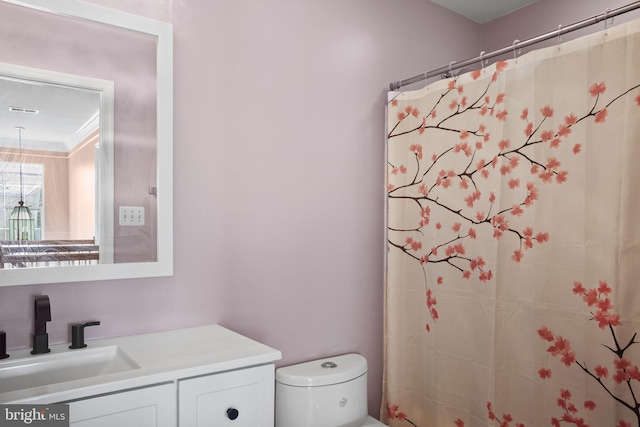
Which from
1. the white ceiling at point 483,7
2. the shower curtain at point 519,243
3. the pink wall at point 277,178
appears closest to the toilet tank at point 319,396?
the pink wall at point 277,178

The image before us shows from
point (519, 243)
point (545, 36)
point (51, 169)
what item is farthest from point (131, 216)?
point (545, 36)

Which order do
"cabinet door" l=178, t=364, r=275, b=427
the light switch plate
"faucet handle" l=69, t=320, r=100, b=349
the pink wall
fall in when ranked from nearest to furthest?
"cabinet door" l=178, t=364, r=275, b=427 → "faucet handle" l=69, t=320, r=100, b=349 → the light switch plate → the pink wall

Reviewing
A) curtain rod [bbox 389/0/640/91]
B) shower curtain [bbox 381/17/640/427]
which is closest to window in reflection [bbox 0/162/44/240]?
shower curtain [bbox 381/17/640/427]

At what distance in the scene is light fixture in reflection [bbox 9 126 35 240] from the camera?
1.44m

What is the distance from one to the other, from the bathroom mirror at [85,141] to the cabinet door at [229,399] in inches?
20.8

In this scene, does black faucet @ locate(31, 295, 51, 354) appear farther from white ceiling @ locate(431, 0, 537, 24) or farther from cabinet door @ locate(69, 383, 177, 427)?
white ceiling @ locate(431, 0, 537, 24)

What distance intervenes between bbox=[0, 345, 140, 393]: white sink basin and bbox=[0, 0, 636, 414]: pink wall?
5.1 inches

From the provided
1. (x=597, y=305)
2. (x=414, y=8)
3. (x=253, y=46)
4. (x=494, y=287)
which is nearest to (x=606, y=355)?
(x=597, y=305)

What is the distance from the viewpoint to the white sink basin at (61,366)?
1.36m

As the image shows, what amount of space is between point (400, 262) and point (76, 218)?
144 centimetres

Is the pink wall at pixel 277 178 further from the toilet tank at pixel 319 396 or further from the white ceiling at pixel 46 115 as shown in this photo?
the white ceiling at pixel 46 115

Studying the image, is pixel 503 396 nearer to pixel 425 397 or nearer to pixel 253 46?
pixel 425 397

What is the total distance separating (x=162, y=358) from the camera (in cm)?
138

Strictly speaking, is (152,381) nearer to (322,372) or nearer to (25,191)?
(25,191)
